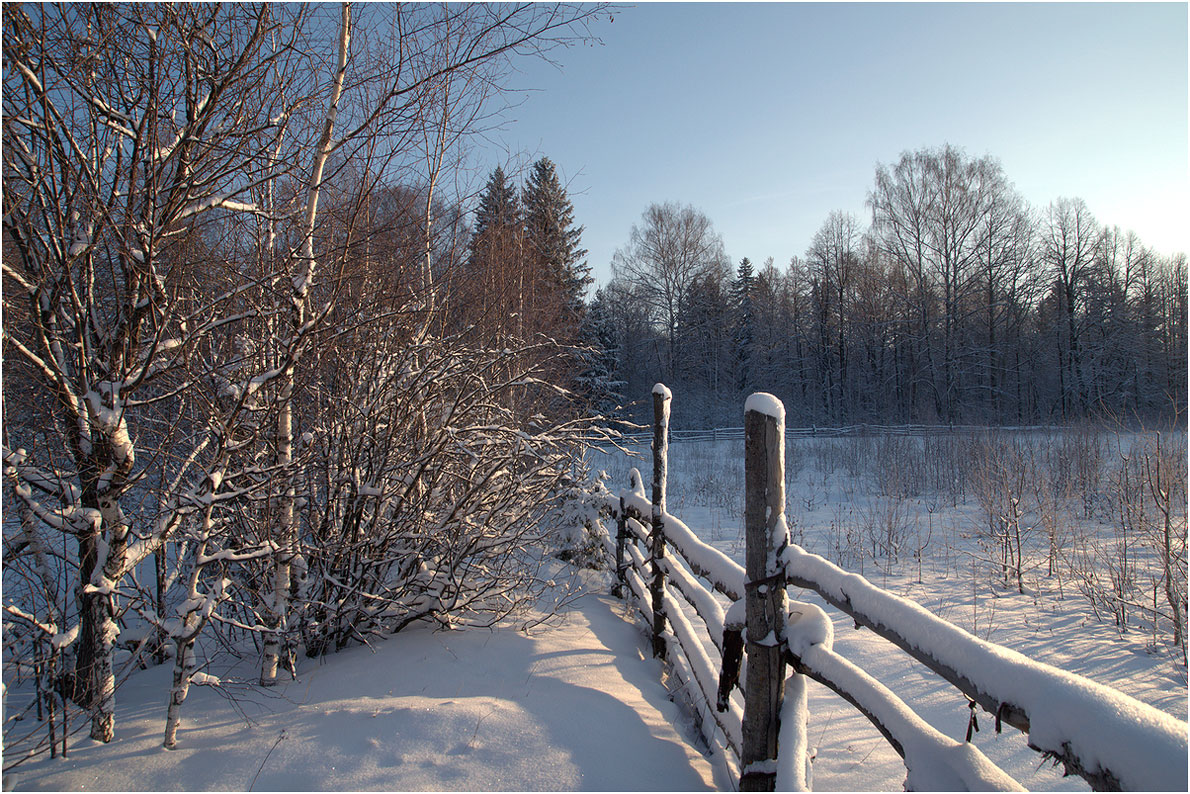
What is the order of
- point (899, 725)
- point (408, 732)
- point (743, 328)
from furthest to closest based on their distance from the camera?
point (743, 328) → point (408, 732) → point (899, 725)

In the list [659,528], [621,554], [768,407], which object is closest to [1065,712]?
[768,407]

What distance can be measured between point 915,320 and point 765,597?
31.2 metres

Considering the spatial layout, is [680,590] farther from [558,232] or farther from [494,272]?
[558,232]

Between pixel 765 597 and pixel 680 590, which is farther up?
pixel 765 597

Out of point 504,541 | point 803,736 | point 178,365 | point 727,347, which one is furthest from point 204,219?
point 727,347

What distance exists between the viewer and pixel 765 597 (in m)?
2.28

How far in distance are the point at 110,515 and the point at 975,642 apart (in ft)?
10.3

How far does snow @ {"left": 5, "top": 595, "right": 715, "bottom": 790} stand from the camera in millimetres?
2344

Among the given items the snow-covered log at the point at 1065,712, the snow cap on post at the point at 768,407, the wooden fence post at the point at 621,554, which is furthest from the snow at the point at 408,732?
the wooden fence post at the point at 621,554

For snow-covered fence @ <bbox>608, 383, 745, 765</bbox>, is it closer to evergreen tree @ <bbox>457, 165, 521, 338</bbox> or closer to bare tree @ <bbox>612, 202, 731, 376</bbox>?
evergreen tree @ <bbox>457, 165, 521, 338</bbox>

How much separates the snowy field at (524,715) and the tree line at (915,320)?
18197 mm

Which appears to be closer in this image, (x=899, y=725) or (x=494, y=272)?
(x=899, y=725)

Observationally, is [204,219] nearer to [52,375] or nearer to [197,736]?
[52,375]

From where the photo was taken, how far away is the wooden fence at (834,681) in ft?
3.54
